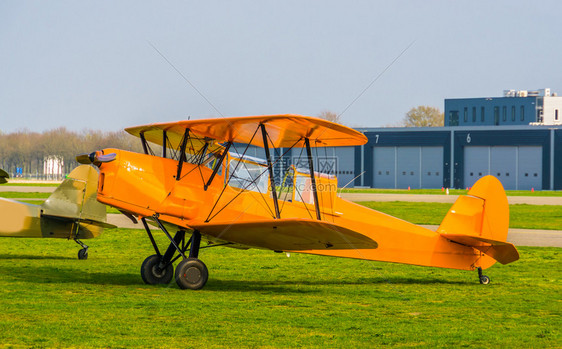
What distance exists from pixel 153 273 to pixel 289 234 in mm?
2833

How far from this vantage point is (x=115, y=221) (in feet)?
90.1

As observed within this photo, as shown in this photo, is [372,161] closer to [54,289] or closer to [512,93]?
[512,93]

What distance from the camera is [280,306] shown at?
1009 centimetres

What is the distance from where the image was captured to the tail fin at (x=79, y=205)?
51.1 ft

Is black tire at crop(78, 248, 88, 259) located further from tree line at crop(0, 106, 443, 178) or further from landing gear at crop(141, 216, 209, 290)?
tree line at crop(0, 106, 443, 178)

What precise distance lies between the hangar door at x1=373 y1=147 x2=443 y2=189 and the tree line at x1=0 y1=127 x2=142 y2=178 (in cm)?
3768

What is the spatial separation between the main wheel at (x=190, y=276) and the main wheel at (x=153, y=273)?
3.70 ft

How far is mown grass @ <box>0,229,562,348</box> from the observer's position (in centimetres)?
784

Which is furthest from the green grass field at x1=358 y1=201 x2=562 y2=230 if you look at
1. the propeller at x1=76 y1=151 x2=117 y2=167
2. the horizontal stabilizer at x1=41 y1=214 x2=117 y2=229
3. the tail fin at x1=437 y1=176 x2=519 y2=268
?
the propeller at x1=76 y1=151 x2=117 y2=167

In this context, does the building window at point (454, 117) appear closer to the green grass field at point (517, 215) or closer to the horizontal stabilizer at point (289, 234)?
the green grass field at point (517, 215)

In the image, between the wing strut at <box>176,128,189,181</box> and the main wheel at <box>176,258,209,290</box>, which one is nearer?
the main wheel at <box>176,258,209,290</box>

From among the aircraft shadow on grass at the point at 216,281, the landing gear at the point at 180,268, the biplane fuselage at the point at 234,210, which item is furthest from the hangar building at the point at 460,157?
the landing gear at the point at 180,268

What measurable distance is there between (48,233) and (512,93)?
99362 mm

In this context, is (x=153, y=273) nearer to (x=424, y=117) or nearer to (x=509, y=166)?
(x=509, y=166)
